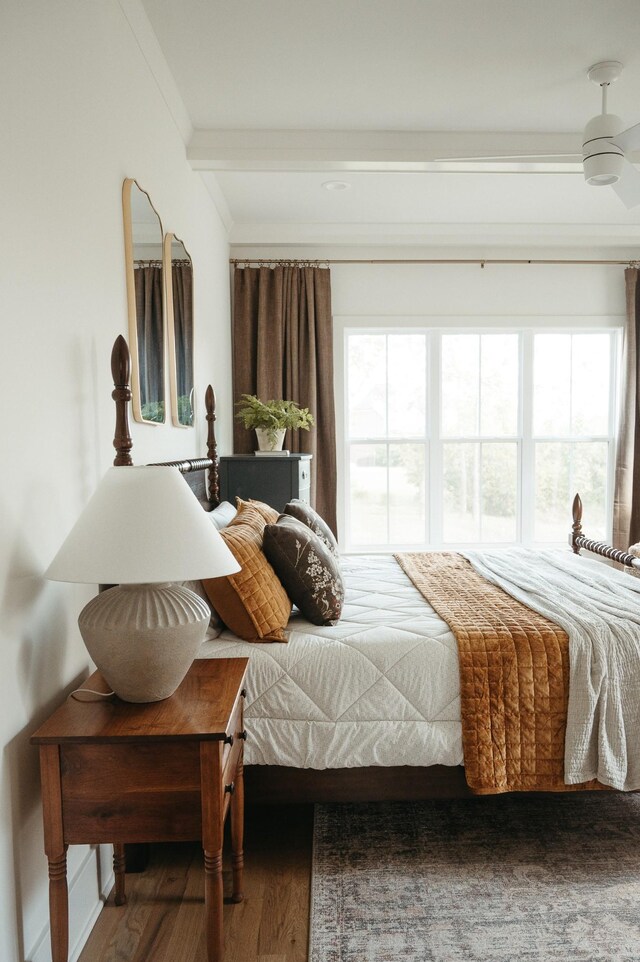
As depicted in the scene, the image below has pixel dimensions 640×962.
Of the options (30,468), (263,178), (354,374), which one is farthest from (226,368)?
(30,468)

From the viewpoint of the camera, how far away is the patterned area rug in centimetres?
170

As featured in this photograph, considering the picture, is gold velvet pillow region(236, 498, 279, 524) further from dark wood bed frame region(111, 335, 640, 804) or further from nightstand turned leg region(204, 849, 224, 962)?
nightstand turned leg region(204, 849, 224, 962)

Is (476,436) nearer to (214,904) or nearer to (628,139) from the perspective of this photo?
(628,139)

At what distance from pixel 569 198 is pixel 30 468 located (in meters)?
4.03

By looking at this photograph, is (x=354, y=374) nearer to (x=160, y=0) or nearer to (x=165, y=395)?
(x=165, y=395)

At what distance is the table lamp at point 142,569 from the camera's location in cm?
141

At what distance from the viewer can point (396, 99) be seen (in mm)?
3068

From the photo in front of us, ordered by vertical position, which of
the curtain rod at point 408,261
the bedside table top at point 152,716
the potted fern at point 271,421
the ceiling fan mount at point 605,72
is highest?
the ceiling fan mount at point 605,72

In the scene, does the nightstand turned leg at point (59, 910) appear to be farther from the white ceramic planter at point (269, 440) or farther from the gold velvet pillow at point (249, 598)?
the white ceramic planter at point (269, 440)

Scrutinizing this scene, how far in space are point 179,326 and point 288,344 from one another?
1974 mm

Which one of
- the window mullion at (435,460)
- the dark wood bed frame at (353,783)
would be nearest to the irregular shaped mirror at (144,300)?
the dark wood bed frame at (353,783)

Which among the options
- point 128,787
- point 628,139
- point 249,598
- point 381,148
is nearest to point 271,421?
point 381,148

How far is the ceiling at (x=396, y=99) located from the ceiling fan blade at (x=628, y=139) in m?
0.35

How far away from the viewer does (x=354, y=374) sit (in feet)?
17.1
